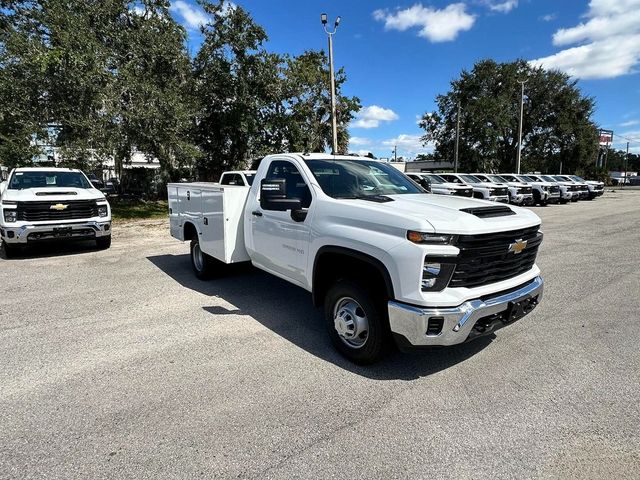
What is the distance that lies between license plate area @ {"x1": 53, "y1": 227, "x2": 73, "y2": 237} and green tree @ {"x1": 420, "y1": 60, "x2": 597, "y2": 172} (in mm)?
39585

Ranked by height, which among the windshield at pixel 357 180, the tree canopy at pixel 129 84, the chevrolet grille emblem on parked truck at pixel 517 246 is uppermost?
the tree canopy at pixel 129 84

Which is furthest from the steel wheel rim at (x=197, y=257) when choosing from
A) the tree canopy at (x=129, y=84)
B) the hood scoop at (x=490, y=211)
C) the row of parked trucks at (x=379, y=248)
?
the tree canopy at (x=129, y=84)

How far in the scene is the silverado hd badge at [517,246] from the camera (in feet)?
11.2

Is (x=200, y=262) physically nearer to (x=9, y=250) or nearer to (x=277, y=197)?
(x=277, y=197)

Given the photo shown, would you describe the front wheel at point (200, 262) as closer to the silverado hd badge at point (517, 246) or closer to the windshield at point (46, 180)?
the silverado hd badge at point (517, 246)

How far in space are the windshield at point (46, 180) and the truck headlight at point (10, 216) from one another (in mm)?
1229

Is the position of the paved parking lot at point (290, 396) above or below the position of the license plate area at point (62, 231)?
below

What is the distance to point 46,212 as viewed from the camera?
822cm

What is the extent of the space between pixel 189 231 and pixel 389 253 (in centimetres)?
475

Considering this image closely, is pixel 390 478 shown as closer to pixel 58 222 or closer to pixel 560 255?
pixel 560 255

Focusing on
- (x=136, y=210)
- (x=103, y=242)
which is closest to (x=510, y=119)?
(x=136, y=210)

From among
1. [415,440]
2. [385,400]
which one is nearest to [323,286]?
[385,400]

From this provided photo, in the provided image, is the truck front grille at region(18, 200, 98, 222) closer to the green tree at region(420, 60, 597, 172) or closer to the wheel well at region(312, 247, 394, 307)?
the wheel well at region(312, 247, 394, 307)

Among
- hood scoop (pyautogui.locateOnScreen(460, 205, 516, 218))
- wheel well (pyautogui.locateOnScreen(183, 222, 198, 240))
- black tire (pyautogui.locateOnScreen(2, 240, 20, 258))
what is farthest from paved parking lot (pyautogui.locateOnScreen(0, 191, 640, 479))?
black tire (pyautogui.locateOnScreen(2, 240, 20, 258))
